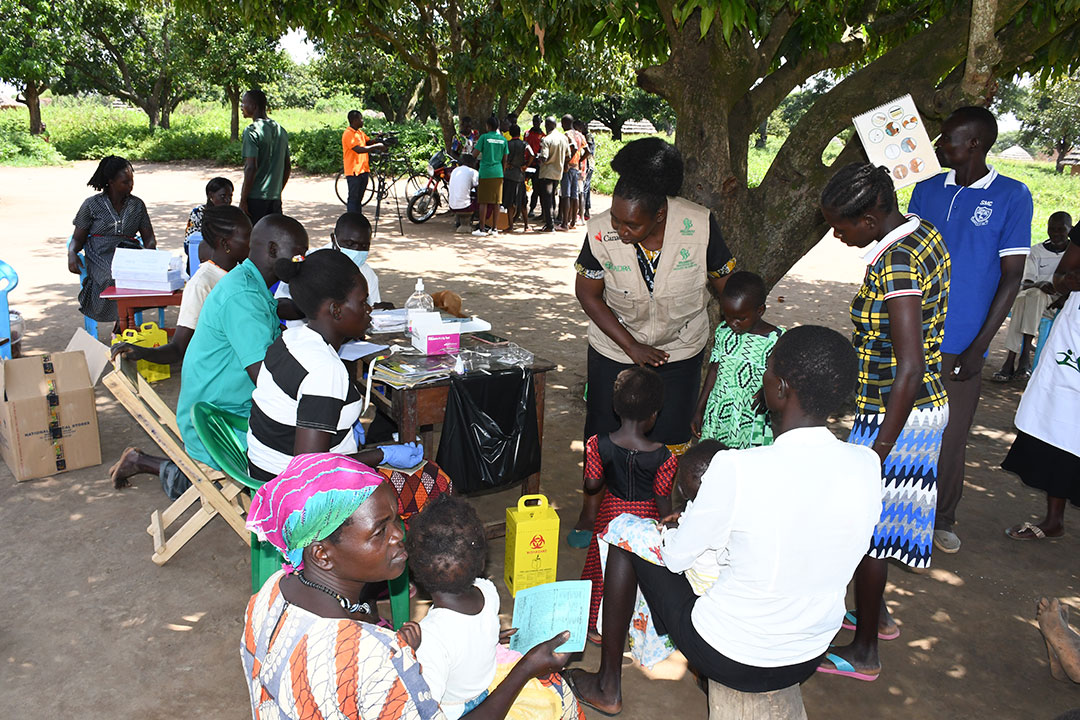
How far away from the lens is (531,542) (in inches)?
132

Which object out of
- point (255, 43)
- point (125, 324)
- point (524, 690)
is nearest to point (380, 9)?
point (125, 324)

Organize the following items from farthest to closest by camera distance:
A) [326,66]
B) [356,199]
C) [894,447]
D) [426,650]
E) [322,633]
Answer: [326,66] < [356,199] < [894,447] < [426,650] < [322,633]

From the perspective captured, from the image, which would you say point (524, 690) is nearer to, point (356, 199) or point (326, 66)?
point (356, 199)

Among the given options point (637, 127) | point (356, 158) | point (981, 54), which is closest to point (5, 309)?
point (981, 54)

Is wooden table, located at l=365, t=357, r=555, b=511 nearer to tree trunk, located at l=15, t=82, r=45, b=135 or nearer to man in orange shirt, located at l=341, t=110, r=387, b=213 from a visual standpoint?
man in orange shirt, located at l=341, t=110, r=387, b=213

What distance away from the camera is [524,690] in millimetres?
2145

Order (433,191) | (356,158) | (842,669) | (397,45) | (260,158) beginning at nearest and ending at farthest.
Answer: (842,669) < (260,158) < (356,158) < (397,45) < (433,191)

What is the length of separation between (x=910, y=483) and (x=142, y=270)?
501cm

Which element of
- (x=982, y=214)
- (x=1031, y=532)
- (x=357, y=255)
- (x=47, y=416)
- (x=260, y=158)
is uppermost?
(x=260, y=158)

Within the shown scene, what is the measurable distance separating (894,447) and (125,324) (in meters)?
5.17

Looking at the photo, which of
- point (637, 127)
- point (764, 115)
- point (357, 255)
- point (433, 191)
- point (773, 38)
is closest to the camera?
point (773, 38)

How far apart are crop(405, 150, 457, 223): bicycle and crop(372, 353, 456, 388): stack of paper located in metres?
9.87

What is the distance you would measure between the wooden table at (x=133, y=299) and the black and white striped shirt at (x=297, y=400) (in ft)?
9.62

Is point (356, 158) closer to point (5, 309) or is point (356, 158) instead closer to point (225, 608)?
point (5, 309)
